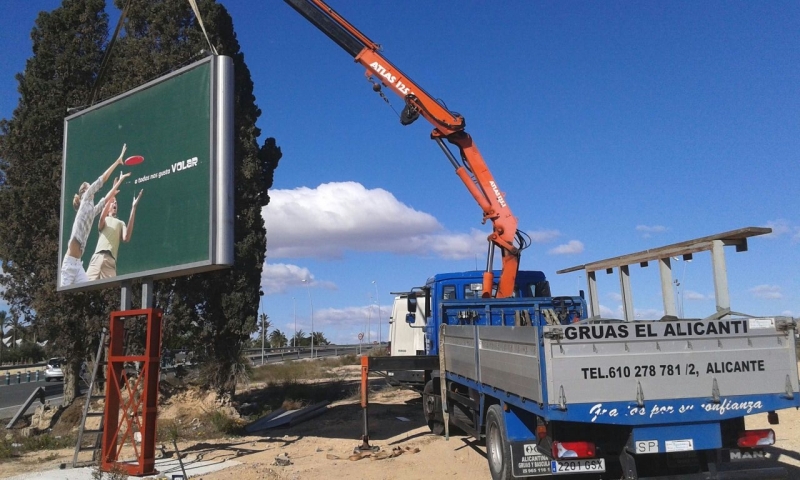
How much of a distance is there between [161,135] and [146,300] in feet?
9.25

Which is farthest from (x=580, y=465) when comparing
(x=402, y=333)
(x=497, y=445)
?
(x=402, y=333)

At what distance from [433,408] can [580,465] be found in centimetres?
646

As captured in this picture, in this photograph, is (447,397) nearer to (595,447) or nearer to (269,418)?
(595,447)

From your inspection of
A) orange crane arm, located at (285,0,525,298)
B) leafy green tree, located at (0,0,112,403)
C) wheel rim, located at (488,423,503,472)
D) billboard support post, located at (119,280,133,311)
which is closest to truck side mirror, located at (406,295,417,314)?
orange crane arm, located at (285,0,525,298)

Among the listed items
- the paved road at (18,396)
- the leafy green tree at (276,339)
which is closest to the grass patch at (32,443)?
the paved road at (18,396)

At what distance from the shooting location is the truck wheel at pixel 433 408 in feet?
42.2

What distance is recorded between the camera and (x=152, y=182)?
11.2 meters

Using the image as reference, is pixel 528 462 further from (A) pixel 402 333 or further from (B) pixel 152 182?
(A) pixel 402 333

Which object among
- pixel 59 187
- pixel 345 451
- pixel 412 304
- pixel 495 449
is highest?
pixel 59 187

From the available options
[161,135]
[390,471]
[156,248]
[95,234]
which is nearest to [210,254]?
[156,248]

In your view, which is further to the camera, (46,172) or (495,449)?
(46,172)

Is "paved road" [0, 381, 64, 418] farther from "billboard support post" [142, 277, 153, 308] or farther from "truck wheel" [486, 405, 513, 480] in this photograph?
"truck wheel" [486, 405, 513, 480]

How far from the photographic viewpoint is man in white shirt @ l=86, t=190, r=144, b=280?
1146 centimetres

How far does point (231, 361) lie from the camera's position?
1692cm
